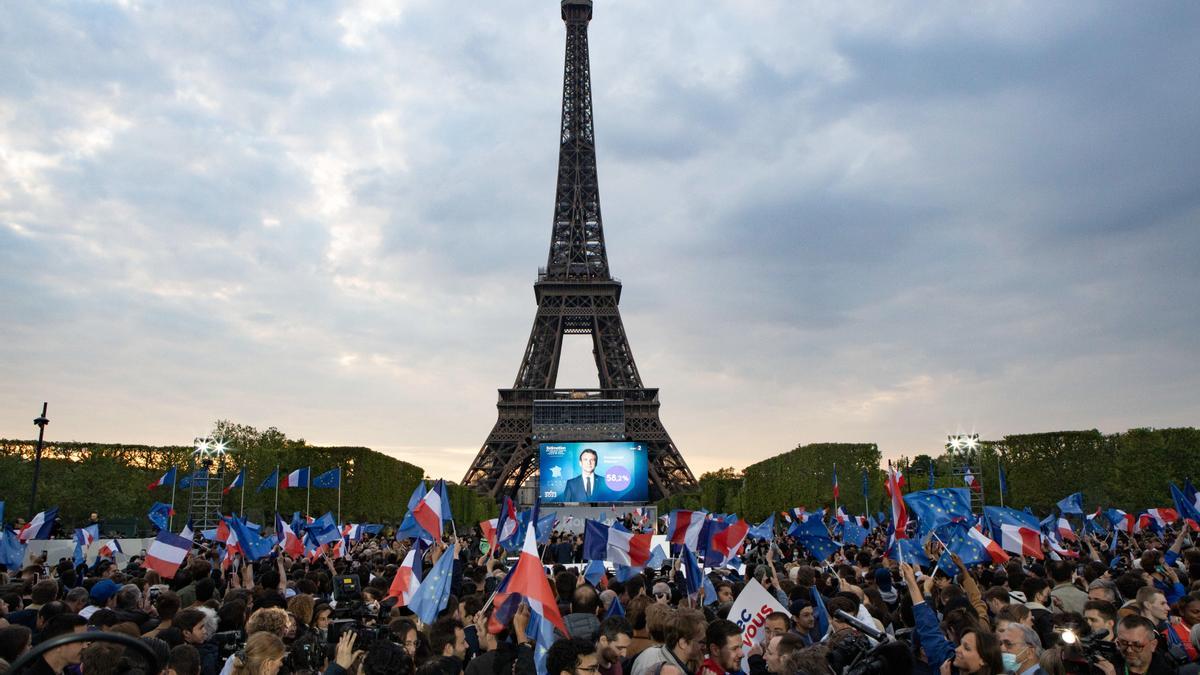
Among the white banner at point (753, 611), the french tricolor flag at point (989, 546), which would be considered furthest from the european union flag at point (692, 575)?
the french tricolor flag at point (989, 546)

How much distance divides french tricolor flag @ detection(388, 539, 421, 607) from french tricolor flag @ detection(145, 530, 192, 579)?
18.0ft

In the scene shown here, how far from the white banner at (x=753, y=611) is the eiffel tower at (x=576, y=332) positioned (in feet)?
174

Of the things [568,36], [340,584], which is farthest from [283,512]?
[568,36]

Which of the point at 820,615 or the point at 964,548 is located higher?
the point at 964,548

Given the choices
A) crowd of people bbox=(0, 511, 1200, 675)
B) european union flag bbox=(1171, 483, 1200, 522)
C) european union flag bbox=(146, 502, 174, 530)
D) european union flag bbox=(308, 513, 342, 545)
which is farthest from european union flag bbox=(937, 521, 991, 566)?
european union flag bbox=(146, 502, 174, 530)

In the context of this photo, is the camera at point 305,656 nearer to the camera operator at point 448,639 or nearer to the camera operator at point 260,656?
the camera operator at point 260,656

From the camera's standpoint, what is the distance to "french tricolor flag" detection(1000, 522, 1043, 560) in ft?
41.7

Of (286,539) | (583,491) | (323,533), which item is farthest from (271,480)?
(583,491)

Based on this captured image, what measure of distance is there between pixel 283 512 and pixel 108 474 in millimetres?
8404

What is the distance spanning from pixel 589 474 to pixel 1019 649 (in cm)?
4890

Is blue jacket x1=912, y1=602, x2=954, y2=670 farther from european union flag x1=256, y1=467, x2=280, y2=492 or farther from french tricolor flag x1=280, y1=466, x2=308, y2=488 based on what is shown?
european union flag x1=256, y1=467, x2=280, y2=492

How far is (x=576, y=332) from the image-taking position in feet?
224

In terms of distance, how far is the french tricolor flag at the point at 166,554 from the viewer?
11.5 m

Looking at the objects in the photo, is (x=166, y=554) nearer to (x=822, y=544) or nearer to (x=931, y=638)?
(x=931, y=638)
